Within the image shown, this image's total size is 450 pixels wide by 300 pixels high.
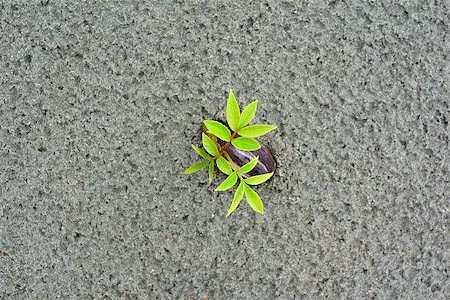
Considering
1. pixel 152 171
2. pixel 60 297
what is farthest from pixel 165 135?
pixel 60 297

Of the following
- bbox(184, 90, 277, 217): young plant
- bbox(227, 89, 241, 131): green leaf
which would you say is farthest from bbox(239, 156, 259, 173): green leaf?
bbox(227, 89, 241, 131): green leaf

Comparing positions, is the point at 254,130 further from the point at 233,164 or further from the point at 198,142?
the point at 198,142

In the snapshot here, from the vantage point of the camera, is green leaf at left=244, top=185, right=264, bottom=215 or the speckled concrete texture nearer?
green leaf at left=244, top=185, right=264, bottom=215

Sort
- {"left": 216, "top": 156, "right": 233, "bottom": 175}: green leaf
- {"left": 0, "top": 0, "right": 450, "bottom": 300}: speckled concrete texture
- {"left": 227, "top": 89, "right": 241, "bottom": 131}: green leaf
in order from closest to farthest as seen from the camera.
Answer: {"left": 227, "top": 89, "right": 241, "bottom": 131}: green leaf < {"left": 216, "top": 156, "right": 233, "bottom": 175}: green leaf < {"left": 0, "top": 0, "right": 450, "bottom": 300}: speckled concrete texture

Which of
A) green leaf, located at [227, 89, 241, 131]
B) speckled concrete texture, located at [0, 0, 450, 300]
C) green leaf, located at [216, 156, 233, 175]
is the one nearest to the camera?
green leaf, located at [227, 89, 241, 131]

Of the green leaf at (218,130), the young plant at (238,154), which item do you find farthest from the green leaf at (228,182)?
the green leaf at (218,130)

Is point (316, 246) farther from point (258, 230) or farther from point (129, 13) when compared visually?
point (129, 13)

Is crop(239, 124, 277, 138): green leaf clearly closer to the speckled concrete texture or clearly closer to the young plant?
the young plant

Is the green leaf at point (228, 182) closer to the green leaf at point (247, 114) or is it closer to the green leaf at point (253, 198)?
the green leaf at point (253, 198)
